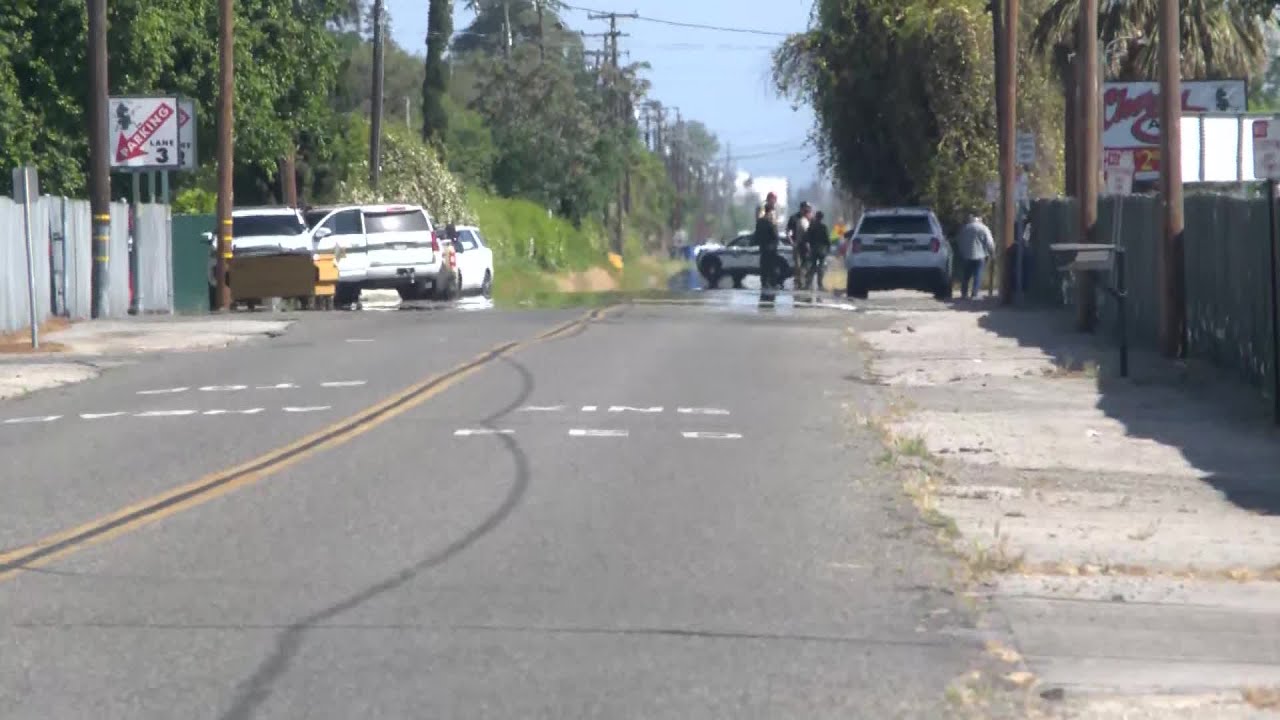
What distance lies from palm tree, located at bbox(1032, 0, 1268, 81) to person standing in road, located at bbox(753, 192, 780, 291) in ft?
24.5

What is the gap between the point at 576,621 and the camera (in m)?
9.04

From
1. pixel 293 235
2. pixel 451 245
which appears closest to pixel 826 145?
pixel 451 245

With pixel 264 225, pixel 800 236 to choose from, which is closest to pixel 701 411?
pixel 264 225

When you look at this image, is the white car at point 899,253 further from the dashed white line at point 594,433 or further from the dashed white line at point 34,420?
the dashed white line at point 594,433

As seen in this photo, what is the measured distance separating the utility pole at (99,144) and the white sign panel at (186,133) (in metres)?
2.21

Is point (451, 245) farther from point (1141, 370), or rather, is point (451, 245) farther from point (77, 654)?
point (77, 654)

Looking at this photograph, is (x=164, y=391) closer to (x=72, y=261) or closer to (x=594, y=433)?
(x=594, y=433)

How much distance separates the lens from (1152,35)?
138ft

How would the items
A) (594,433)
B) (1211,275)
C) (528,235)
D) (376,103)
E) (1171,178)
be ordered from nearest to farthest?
1. (594,433)
2. (1211,275)
3. (1171,178)
4. (376,103)
5. (528,235)

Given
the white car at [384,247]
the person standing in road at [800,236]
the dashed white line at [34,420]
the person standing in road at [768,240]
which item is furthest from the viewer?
the person standing in road at [800,236]

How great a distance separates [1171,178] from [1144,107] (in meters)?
4.72

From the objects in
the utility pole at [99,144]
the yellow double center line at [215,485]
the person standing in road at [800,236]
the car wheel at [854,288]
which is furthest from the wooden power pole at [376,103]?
the yellow double center line at [215,485]

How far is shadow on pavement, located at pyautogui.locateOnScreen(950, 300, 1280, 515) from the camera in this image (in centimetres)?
1422

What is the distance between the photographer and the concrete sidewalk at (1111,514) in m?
8.20
